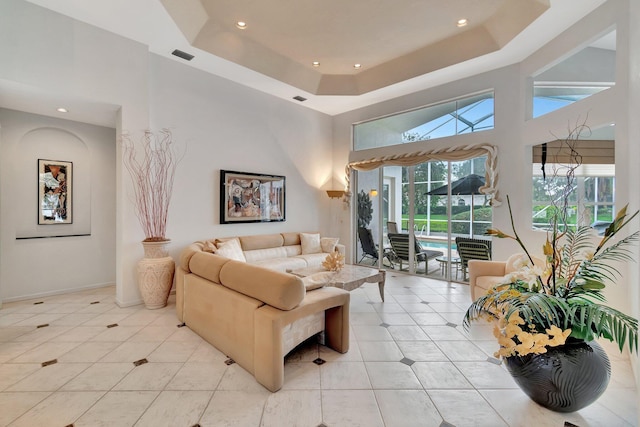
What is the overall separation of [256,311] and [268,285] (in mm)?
226

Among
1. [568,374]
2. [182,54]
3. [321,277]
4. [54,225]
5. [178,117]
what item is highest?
[182,54]

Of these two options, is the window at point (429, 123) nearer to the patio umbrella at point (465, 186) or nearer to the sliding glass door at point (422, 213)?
the sliding glass door at point (422, 213)

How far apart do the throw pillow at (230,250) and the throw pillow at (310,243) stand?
1485mm

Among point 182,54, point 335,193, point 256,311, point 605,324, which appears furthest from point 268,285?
point 335,193

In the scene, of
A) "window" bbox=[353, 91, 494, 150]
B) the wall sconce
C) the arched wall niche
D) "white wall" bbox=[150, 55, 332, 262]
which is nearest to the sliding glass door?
the wall sconce

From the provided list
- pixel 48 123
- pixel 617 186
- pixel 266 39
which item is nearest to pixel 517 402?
pixel 617 186

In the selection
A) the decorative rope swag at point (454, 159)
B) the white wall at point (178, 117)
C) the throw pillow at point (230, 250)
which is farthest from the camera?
the decorative rope swag at point (454, 159)

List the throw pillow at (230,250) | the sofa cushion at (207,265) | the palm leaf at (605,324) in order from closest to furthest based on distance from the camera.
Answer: the palm leaf at (605,324) → the sofa cushion at (207,265) → the throw pillow at (230,250)

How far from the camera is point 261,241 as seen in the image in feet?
17.8

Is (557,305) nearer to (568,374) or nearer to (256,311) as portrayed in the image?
(568,374)

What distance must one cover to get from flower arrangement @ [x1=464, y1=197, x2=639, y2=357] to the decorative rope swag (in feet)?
9.77

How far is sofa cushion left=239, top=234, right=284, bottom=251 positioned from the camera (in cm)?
520

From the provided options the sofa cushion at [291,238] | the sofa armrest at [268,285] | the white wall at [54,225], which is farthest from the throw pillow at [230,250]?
the white wall at [54,225]

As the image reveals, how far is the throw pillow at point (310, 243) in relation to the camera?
233 inches
